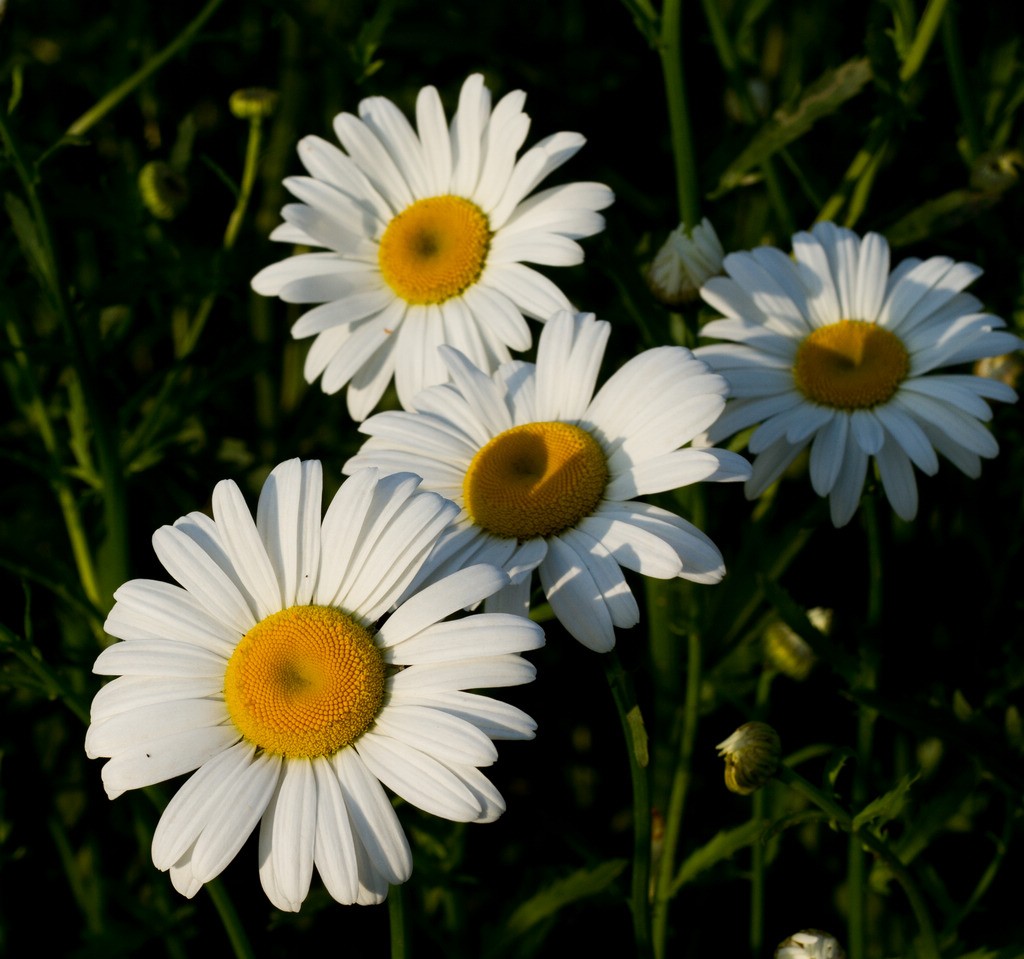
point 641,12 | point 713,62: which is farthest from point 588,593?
point 713,62

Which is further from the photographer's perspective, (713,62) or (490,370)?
(713,62)

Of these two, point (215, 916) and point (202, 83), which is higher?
point (202, 83)

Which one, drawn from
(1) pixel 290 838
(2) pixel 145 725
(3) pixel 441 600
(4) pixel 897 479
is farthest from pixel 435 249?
(1) pixel 290 838

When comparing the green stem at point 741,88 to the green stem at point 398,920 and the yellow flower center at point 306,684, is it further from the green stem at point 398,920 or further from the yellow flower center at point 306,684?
the green stem at point 398,920

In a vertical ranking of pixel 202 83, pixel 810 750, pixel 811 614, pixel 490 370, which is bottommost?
pixel 810 750

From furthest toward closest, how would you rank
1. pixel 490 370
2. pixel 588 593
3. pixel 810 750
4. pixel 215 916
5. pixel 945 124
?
pixel 945 124, pixel 215 916, pixel 490 370, pixel 810 750, pixel 588 593

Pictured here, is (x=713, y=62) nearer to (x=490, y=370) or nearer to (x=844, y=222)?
(x=844, y=222)

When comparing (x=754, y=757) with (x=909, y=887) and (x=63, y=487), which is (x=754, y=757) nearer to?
(x=909, y=887)
